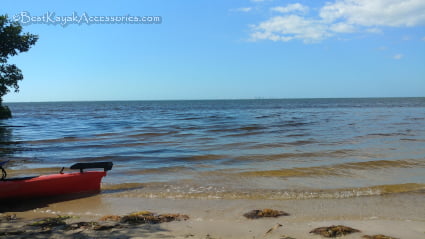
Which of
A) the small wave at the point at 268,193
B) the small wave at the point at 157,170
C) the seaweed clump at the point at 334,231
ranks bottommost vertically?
the small wave at the point at 157,170

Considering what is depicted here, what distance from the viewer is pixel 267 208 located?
6.12 m

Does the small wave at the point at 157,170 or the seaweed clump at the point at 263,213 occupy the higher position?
the seaweed clump at the point at 263,213

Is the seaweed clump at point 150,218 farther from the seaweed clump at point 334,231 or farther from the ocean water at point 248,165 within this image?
the seaweed clump at point 334,231

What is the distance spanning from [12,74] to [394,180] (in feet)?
89.1

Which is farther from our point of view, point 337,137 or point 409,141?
point 337,137

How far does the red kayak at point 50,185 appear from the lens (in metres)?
6.91

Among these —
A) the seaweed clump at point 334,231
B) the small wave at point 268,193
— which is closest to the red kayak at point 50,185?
the small wave at point 268,193

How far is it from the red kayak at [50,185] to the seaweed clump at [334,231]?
4858mm

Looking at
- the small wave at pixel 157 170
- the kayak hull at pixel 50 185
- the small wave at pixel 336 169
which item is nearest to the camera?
the kayak hull at pixel 50 185

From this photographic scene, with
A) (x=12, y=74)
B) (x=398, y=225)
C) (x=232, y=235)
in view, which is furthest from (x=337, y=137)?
(x=12, y=74)

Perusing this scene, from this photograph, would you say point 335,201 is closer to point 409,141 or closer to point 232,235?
point 232,235

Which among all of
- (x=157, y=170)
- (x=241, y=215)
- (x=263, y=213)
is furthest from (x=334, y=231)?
(x=157, y=170)

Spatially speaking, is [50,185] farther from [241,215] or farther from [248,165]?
[248,165]

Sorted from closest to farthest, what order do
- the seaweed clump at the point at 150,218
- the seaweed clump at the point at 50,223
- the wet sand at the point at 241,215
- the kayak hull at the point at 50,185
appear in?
the wet sand at the point at 241,215 → the seaweed clump at the point at 50,223 → the seaweed clump at the point at 150,218 → the kayak hull at the point at 50,185
